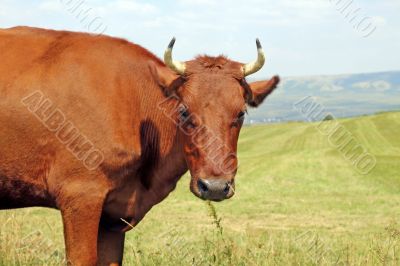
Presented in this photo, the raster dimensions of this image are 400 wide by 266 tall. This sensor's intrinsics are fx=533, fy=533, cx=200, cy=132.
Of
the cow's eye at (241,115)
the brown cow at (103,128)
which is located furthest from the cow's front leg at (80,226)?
the cow's eye at (241,115)

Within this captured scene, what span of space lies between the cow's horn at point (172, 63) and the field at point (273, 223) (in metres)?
1.84

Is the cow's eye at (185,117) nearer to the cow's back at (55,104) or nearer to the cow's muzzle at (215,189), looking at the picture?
the cow's back at (55,104)

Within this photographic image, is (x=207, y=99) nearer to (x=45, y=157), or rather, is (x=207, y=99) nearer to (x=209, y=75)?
(x=209, y=75)

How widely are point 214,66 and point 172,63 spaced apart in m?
0.49

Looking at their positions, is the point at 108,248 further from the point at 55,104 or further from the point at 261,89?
the point at 261,89

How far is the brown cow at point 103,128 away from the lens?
571 centimetres

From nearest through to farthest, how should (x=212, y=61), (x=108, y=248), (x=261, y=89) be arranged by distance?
(x=212, y=61), (x=108, y=248), (x=261, y=89)

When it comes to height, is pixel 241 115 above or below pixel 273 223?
above

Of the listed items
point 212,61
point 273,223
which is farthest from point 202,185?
point 273,223

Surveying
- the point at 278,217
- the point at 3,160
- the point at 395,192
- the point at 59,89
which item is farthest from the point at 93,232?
the point at 395,192

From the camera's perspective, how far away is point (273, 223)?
23.5 meters

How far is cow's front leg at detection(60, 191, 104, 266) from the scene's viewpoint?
18.5ft

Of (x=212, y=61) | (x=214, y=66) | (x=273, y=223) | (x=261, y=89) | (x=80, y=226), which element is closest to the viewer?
(x=80, y=226)

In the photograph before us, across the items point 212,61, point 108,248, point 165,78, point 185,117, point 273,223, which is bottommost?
point 273,223
